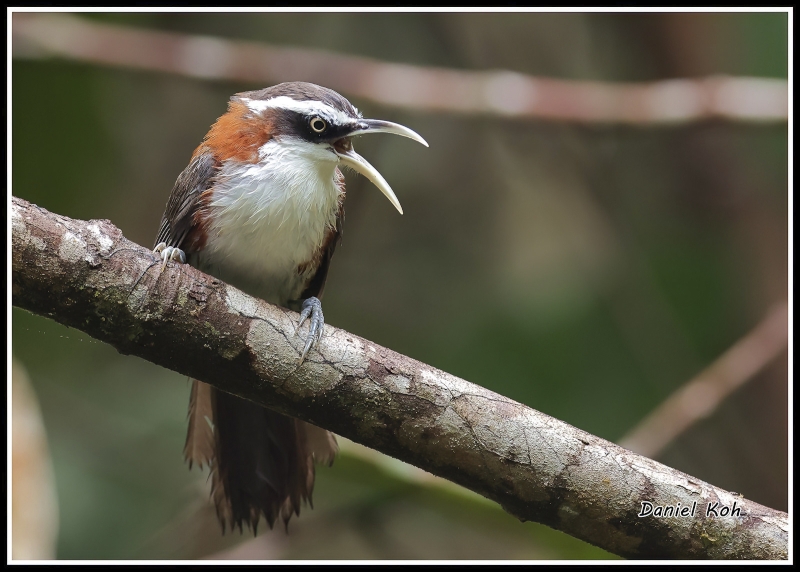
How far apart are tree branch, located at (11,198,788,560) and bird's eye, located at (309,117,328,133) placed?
91 cm

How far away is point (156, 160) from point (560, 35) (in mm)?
3758

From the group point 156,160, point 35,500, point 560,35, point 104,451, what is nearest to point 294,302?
point 35,500

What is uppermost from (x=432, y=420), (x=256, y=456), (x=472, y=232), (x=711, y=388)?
(x=472, y=232)

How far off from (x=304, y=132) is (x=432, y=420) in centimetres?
137

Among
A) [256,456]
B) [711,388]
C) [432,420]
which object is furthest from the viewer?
[711,388]

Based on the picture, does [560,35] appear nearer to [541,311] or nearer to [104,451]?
[541,311]

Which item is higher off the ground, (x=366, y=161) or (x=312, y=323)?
(x=366, y=161)

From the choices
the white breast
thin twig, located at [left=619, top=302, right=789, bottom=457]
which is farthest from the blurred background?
the white breast

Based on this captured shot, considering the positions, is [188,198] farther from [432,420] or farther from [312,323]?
[432,420]

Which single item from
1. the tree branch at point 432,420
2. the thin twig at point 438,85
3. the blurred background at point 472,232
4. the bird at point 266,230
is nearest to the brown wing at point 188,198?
the bird at point 266,230

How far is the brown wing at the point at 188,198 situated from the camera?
3129mm

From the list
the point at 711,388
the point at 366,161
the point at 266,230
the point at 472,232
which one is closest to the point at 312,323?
the point at 266,230

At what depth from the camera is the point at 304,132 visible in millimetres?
3162

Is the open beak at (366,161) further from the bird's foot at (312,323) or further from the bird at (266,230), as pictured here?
the bird's foot at (312,323)
